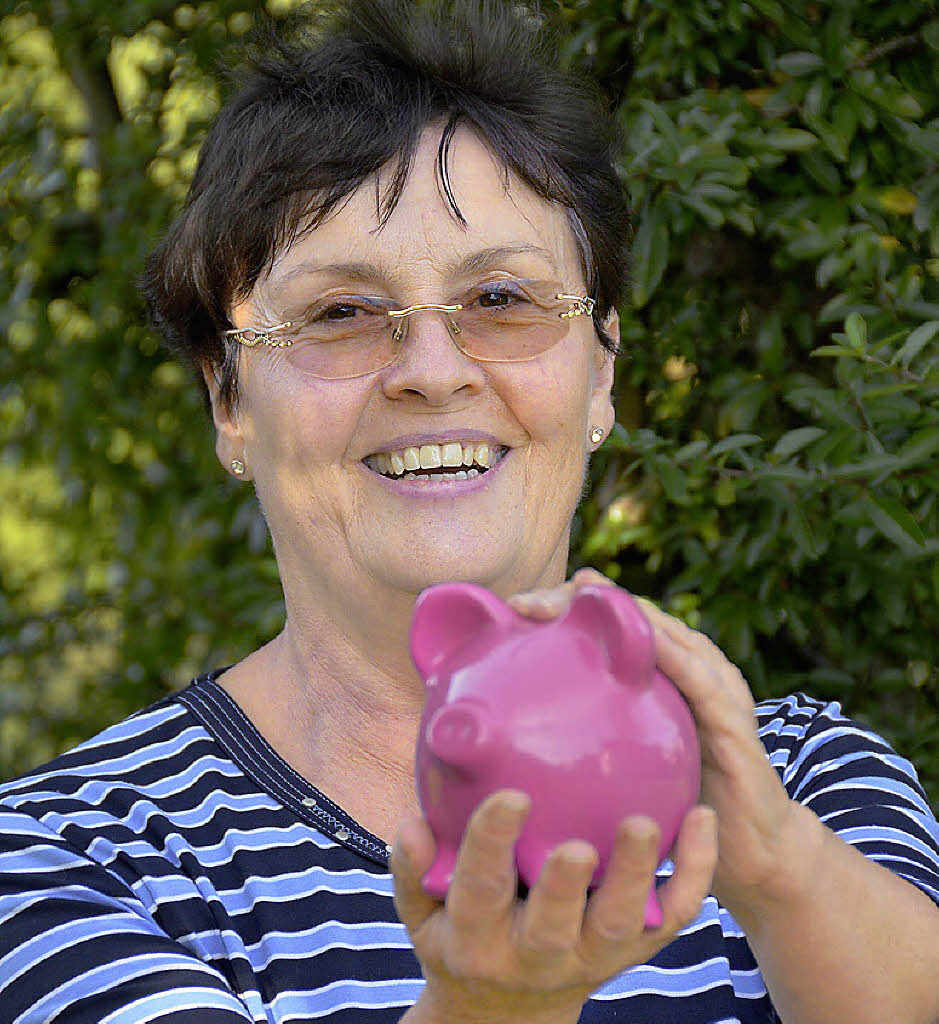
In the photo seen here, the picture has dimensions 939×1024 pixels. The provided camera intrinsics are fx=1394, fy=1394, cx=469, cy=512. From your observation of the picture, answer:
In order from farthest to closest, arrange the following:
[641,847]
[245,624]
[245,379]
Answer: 1. [245,624]
2. [245,379]
3. [641,847]

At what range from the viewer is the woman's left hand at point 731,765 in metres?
1.20

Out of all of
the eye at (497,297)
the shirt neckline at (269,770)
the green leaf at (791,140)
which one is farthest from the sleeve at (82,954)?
the green leaf at (791,140)

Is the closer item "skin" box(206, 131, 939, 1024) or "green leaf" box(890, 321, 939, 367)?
"skin" box(206, 131, 939, 1024)

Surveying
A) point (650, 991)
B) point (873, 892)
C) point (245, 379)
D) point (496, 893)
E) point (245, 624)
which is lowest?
point (245, 624)

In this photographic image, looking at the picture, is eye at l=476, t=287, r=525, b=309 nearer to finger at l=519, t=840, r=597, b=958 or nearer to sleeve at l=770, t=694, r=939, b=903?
sleeve at l=770, t=694, r=939, b=903

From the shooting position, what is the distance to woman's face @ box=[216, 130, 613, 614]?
5.59ft

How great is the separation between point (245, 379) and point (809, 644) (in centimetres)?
134

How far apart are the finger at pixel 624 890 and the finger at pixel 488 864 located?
0.07 meters

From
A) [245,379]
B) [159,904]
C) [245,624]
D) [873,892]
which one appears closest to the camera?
[873,892]

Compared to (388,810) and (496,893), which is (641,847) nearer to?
(496,893)

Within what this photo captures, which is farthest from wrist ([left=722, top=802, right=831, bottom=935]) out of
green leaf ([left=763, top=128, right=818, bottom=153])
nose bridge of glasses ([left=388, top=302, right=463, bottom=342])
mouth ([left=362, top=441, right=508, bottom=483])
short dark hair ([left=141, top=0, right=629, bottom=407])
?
green leaf ([left=763, top=128, right=818, bottom=153])

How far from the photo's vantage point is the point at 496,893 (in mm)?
1035

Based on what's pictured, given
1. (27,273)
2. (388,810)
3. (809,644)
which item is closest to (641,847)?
(388,810)

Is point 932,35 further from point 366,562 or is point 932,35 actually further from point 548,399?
point 366,562
